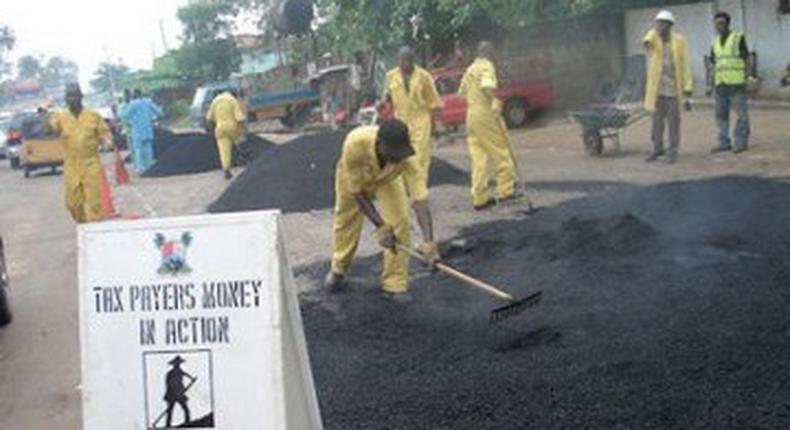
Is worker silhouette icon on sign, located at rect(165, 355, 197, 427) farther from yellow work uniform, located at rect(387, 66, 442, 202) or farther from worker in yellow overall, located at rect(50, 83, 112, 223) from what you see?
worker in yellow overall, located at rect(50, 83, 112, 223)

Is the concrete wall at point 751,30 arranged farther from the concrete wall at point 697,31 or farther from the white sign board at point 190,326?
the white sign board at point 190,326

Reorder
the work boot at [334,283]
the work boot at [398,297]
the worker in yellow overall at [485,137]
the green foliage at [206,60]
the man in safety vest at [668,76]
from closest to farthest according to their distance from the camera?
the work boot at [398,297]
the work boot at [334,283]
the worker in yellow overall at [485,137]
the man in safety vest at [668,76]
the green foliage at [206,60]

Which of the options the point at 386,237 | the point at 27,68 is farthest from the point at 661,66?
the point at 27,68

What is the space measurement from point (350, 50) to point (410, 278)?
60.0 ft

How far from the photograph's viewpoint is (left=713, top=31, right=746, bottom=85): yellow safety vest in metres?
12.3

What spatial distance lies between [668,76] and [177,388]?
9540mm

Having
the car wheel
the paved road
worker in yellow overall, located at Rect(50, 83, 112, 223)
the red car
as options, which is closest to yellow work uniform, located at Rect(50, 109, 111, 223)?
worker in yellow overall, located at Rect(50, 83, 112, 223)

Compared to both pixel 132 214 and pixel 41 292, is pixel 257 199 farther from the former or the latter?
pixel 41 292

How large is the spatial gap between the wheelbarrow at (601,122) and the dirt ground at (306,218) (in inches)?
8.9

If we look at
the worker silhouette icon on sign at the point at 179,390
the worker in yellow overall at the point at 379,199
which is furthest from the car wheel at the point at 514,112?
the worker silhouette icon on sign at the point at 179,390

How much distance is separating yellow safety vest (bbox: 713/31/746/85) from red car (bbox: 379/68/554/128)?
8.16m

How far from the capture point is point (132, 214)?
14336 mm

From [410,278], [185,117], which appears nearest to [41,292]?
[410,278]

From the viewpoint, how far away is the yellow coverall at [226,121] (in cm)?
1759
